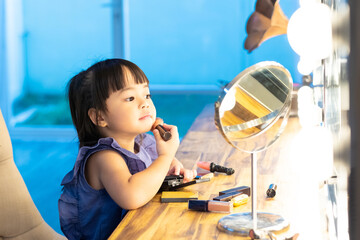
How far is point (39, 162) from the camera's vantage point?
4656mm

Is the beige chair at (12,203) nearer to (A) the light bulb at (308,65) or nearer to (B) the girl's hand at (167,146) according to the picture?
(B) the girl's hand at (167,146)

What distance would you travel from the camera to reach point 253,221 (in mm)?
1001

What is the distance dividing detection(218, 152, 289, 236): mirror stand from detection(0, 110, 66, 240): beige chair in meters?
0.55

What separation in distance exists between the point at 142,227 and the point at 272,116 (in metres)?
0.32

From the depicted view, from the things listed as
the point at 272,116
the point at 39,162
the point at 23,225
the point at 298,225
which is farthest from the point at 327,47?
the point at 39,162

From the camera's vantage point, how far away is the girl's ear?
1.38m

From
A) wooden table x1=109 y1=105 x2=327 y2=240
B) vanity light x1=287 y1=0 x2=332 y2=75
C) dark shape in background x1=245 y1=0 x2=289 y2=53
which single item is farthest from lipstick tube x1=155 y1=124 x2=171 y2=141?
dark shape in background x1=245 y1=0 x2=289 y2=53

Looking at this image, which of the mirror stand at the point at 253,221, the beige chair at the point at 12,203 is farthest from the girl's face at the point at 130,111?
the mirror stand at the point at 253,221

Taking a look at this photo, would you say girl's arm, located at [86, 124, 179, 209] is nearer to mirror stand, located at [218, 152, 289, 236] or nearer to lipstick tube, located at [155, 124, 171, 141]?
lipstick tube, located at [155, 124, 171, 141]

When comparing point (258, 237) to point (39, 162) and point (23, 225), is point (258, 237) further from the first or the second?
point (39, 162)

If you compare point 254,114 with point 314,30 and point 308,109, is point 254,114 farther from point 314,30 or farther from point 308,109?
point 308,109

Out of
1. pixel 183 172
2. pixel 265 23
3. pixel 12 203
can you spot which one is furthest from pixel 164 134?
pixel 265 23

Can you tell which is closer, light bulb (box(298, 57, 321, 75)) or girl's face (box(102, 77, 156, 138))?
girl's face (box(102, 77, 156, 138))

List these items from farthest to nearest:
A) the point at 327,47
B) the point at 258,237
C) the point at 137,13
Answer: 1. the point at 137,13
2. the point at 327,47
3. the point at 258,237
